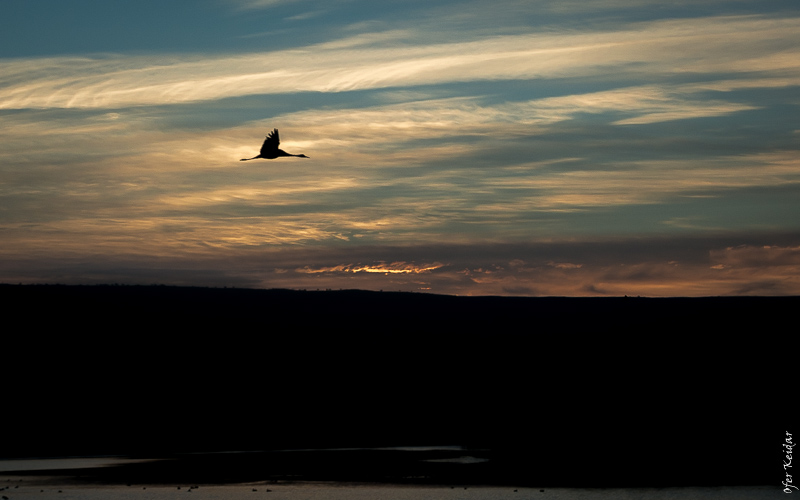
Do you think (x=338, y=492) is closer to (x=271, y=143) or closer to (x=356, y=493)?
(x=356, y=493)

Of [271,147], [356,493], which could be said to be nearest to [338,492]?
[356,493]

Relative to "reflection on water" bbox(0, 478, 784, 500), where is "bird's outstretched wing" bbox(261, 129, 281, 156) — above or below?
above

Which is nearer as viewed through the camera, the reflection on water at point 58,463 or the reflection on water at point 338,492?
the reflection on water at point 338,492

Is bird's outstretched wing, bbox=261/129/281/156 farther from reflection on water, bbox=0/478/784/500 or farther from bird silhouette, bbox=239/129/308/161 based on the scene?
reflection on water, bbox=0/478/784/500

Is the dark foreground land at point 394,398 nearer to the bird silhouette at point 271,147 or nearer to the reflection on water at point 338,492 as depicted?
the reflection on water at point 338,492

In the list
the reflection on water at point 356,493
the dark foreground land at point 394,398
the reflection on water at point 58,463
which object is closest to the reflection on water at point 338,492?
the reflection on water at point 356,493

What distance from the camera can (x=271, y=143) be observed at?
3011 cm

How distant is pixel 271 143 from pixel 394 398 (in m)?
27.0

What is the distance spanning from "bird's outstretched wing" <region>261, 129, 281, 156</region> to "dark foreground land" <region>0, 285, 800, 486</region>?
10.5 m

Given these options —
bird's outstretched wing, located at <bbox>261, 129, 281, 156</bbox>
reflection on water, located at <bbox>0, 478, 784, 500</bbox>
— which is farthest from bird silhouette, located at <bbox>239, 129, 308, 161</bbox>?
reflection on water, located at <bbox>0, 478, 784, 500</bbox>

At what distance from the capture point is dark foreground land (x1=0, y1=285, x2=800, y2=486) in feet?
→ 112

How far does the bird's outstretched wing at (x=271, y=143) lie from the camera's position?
98.3 ft

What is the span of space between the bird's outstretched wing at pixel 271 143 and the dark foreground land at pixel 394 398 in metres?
10.5

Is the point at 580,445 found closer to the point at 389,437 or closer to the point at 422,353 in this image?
the point at 389,437
